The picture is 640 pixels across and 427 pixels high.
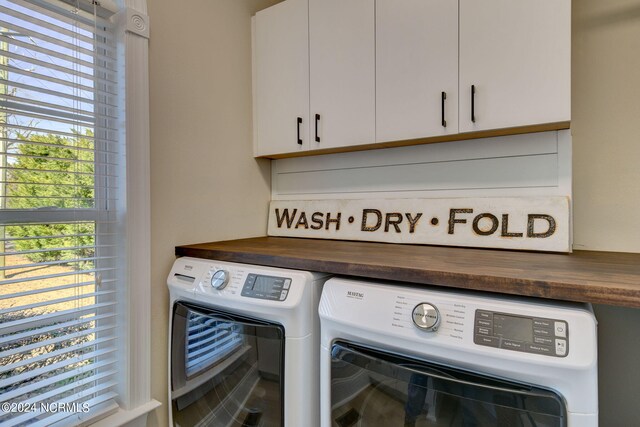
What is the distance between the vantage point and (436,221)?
4.85ft

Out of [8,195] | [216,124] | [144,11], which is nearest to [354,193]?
[216,124]

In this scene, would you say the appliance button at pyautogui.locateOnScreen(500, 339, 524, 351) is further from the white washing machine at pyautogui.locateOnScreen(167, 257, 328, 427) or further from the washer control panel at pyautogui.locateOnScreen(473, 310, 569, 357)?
the white washing machine at pyautogui.locateOnScreen(167, 257, 328, 427)

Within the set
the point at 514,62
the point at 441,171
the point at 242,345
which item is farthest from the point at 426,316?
the point at 514,62

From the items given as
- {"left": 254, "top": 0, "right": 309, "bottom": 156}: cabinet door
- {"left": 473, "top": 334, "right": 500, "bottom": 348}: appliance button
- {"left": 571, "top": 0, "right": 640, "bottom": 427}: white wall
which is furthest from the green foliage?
{"left": 571, "top": 0, "right": 640, "bottom": 427}: white wall

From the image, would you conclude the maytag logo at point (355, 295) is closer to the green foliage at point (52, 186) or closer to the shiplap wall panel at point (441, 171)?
the shiplap wall panel at point (441, 171)

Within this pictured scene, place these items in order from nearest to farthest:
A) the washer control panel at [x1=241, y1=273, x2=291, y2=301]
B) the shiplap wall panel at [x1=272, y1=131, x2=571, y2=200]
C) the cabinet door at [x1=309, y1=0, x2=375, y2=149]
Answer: the washer control panel at [x1=241, y1=273, x2=291, y2=301], the shiplap wall panel at [x1=272, y1=131, x2=571, y2=200], the cabinet door at [x1=309, y1=0, x2=375, y2=149]

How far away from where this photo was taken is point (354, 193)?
1.75 m

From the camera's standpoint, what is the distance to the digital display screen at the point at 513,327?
2.37 ft

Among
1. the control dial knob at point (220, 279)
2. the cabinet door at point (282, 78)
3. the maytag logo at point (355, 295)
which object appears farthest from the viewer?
the cabinet door at point (282, 78)

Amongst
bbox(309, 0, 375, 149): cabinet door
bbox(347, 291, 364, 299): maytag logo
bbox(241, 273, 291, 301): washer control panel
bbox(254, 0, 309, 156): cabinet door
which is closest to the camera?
bbox(347, 291, 364, 299): maytag logo

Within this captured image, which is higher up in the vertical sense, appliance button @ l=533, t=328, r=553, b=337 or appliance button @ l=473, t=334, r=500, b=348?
appliance button @ l=533, t=328, r=553, b=337

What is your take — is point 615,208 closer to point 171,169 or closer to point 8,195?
point 171,169

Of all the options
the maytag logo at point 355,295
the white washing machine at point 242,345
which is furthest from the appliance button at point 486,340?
the white washing machine at point 242,345

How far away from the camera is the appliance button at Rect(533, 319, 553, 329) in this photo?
0.71 meters
